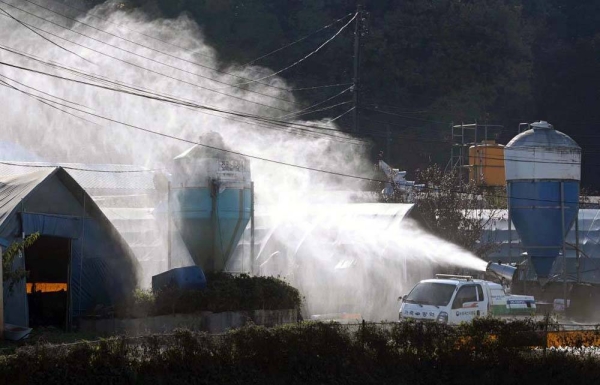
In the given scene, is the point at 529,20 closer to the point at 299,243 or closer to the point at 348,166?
the point at 348,166

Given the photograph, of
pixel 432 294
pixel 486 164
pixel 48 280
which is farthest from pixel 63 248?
pixel 486 164

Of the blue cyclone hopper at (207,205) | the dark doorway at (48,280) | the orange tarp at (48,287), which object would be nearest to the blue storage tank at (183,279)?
the dark doorway at (48,280)

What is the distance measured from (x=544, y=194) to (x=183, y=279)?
17547 mm

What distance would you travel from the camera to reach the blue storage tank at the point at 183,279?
24.4 m

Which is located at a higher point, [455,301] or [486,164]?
[486,164]

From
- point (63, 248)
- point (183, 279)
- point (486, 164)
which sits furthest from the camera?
point (486, 164)

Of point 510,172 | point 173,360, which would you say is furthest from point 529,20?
point 173,360

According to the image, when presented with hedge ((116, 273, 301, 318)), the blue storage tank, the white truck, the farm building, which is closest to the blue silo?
the white truck

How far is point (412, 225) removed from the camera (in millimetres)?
33656

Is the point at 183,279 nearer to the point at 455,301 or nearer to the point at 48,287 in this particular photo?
the point at 48,287

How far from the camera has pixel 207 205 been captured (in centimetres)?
2800

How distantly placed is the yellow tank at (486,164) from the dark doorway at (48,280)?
30.3 m

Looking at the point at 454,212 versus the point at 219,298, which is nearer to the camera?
the point at 219,298

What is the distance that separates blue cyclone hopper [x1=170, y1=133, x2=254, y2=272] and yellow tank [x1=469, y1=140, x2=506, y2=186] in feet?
86.8
